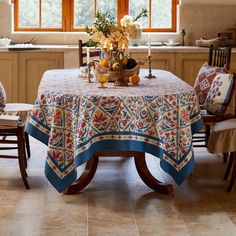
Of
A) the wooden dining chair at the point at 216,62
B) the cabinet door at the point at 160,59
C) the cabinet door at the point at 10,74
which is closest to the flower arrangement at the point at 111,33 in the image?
the wooden dining chair at the point at 216,62

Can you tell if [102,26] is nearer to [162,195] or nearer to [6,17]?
[162,195]

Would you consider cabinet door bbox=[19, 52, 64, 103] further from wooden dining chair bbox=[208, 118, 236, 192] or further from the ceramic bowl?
wooden dining chair bbox=[208, 118, 236, 192]

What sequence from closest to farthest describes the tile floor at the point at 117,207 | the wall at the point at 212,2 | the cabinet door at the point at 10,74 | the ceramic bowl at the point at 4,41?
1. the tile floor at the point at 117,207
2. the cabinet door at the point at 10,74
3. the ceramic bowl at the point at 4,41
4. the wall at the point at 212,2

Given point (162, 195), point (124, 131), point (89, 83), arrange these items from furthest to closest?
point (89, 83) → point (162, 195) → point (124, 131)

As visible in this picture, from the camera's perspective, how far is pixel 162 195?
14.5ft

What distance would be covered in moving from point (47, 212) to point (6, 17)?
3.95 meters

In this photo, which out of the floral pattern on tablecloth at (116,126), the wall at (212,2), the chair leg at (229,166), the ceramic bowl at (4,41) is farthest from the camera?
the wall at (212,2)

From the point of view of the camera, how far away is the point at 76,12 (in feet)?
24.9

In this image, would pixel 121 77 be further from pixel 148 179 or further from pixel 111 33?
pixel 148 179

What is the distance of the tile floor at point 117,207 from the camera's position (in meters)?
3.75

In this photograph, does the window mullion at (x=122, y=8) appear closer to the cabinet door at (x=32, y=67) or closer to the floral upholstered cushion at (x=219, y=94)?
the cabinet door at (x=32, y=67)

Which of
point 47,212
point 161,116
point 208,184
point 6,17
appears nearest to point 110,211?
point 47,212

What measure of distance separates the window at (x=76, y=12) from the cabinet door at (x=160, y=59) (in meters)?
0.71

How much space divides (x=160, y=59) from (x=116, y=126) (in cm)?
306
